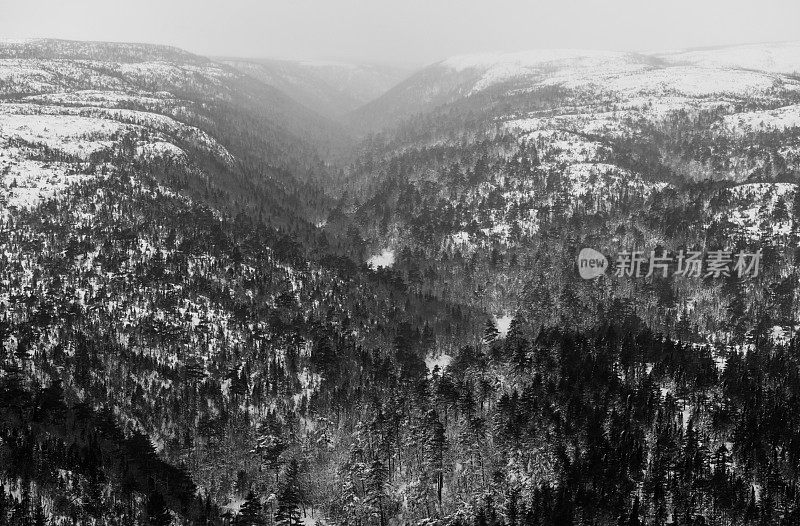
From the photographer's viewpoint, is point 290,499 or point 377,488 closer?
point 290,499

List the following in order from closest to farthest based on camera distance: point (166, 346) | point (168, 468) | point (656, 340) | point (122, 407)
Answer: point (168, 468), point (122, 407), point (656, 340), point (166, 346)

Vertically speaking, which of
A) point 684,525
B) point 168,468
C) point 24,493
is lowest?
point 168,468

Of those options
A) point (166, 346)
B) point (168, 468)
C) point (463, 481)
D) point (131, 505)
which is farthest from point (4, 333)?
point (463, 481)

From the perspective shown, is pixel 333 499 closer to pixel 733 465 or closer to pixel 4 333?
pixel 733 465

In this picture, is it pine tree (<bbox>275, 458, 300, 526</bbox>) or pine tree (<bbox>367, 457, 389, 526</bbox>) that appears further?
pine tree (<bbox>367, 457, 389, 526</bbox>)

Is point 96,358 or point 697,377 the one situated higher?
point 697,377

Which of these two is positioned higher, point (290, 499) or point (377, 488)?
point (290, 499)

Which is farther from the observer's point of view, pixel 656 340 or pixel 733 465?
pixel 656 340

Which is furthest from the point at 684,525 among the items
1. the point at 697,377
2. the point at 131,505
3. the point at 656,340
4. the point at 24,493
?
the point at 24,493

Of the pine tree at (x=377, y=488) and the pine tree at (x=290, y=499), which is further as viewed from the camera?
the pine tree at (x=377, y=488)

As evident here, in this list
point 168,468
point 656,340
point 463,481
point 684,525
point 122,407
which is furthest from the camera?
point 656,340
